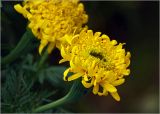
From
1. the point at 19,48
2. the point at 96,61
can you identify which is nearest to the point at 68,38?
the point at 96,61

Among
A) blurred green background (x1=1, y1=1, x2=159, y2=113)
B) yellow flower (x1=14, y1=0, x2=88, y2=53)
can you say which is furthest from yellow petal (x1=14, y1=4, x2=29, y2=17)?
blurred green background (x1=1, y1=1, x2=159, y2=113)

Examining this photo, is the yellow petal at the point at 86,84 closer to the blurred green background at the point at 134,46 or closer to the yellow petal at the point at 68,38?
the yellow petal at the point at 68,38

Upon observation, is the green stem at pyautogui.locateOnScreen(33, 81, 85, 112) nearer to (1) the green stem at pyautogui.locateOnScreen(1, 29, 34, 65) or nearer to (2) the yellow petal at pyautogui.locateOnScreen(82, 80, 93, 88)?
(2) the yellow petal at pyautogui.locateOnScreen(82, 80, 93, 88)

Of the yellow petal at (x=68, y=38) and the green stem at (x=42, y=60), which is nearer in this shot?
the yellow petal at (x=68, y=38)

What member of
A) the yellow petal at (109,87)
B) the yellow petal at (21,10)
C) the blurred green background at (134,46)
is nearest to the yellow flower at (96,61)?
the yellow petal at (109,87)

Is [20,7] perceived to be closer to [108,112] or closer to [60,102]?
[60,102]
